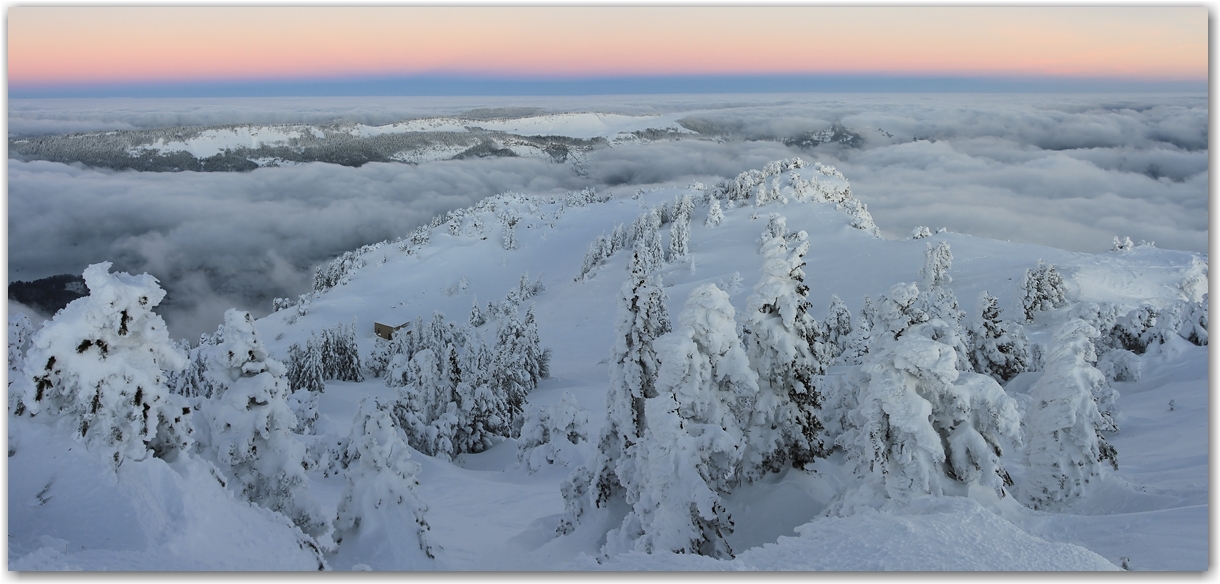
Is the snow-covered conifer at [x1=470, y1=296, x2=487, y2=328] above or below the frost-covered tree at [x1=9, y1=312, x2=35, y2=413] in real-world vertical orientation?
below

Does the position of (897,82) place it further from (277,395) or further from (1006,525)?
(277,395)

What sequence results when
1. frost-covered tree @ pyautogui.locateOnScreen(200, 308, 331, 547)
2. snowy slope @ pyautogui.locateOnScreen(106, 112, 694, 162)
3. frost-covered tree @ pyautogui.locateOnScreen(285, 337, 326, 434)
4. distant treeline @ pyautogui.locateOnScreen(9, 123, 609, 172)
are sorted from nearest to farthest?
frost-covered tree @ pyautogui.locateOnScreen(200, 308, 331, 547), distant treeline @ pyautogui.locateOnScreen(9, 123, 609, 172), snowy slope @ pyautogui.locateOnScreen(106, 112, 694, 162), frost-covered tree @ pyautogui.locateOnScreen(285, 337, 326, 434)

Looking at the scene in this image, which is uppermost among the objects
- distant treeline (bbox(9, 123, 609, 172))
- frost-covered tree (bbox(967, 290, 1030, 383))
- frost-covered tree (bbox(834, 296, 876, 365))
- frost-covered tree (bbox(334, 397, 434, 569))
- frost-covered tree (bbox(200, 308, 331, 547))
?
distant treeline (bbox(9, 123, 609, 172))

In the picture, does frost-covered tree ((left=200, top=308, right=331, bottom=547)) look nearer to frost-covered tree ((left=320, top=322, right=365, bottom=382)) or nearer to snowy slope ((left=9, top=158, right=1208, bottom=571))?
snowy slope ((left=9, top=158, right=1208, bottom=571))

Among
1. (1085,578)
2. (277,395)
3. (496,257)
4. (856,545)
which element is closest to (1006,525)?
(1085,578)

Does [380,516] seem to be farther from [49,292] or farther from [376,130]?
[376,130]

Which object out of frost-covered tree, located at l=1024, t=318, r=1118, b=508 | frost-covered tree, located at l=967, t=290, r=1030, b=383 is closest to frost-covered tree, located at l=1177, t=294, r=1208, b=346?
frost-covered tree, located at l=967, t=290, r=1030, b=383

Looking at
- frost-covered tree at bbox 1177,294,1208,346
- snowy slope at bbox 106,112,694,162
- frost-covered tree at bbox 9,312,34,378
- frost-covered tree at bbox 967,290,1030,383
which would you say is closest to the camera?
frost-covered tree at bbox 9,312,34,378

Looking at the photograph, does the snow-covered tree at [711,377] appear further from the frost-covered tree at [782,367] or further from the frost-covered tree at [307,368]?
the frost-covered tree at [307,368]
